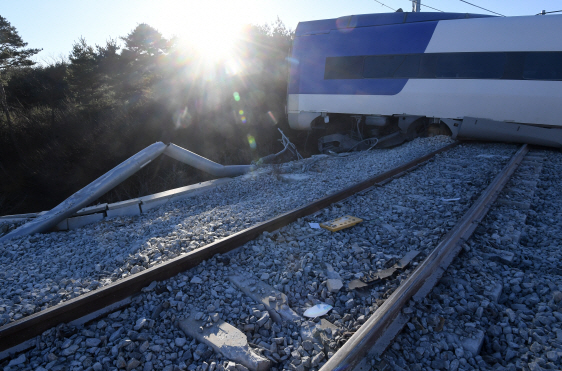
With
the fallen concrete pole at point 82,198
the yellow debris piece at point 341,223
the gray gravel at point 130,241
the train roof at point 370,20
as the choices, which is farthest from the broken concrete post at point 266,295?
the train roof at point 370,20

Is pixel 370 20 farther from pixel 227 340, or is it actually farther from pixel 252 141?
pixel 227 340

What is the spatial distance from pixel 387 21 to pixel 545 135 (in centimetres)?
602

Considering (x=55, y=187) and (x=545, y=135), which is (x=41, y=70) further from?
(x=545, y=135)

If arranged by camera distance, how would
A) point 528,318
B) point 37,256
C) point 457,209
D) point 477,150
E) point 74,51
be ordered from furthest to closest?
point 74,51, point 477,150, point 457,209, point 37,256, point 528,318

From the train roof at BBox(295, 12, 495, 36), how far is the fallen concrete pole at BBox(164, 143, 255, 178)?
273 inches

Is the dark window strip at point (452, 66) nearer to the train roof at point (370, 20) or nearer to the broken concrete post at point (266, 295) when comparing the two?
the train roof at point (370, 20)

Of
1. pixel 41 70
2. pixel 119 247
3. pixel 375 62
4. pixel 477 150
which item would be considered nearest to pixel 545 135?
pixel 477 150

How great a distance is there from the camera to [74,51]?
2577 centimetres

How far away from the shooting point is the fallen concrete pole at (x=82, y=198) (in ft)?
15.2

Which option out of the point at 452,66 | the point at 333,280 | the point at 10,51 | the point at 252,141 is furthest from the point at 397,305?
the point at 10,51

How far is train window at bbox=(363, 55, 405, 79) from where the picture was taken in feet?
35.6

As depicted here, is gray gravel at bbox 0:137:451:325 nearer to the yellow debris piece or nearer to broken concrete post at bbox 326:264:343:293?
the yellow debris piece

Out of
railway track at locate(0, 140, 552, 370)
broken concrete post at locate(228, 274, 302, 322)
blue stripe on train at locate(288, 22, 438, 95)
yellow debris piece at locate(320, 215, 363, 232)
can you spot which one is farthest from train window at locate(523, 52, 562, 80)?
broken concrete post at locate(228, 274, 302, 322)

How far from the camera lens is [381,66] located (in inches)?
438
